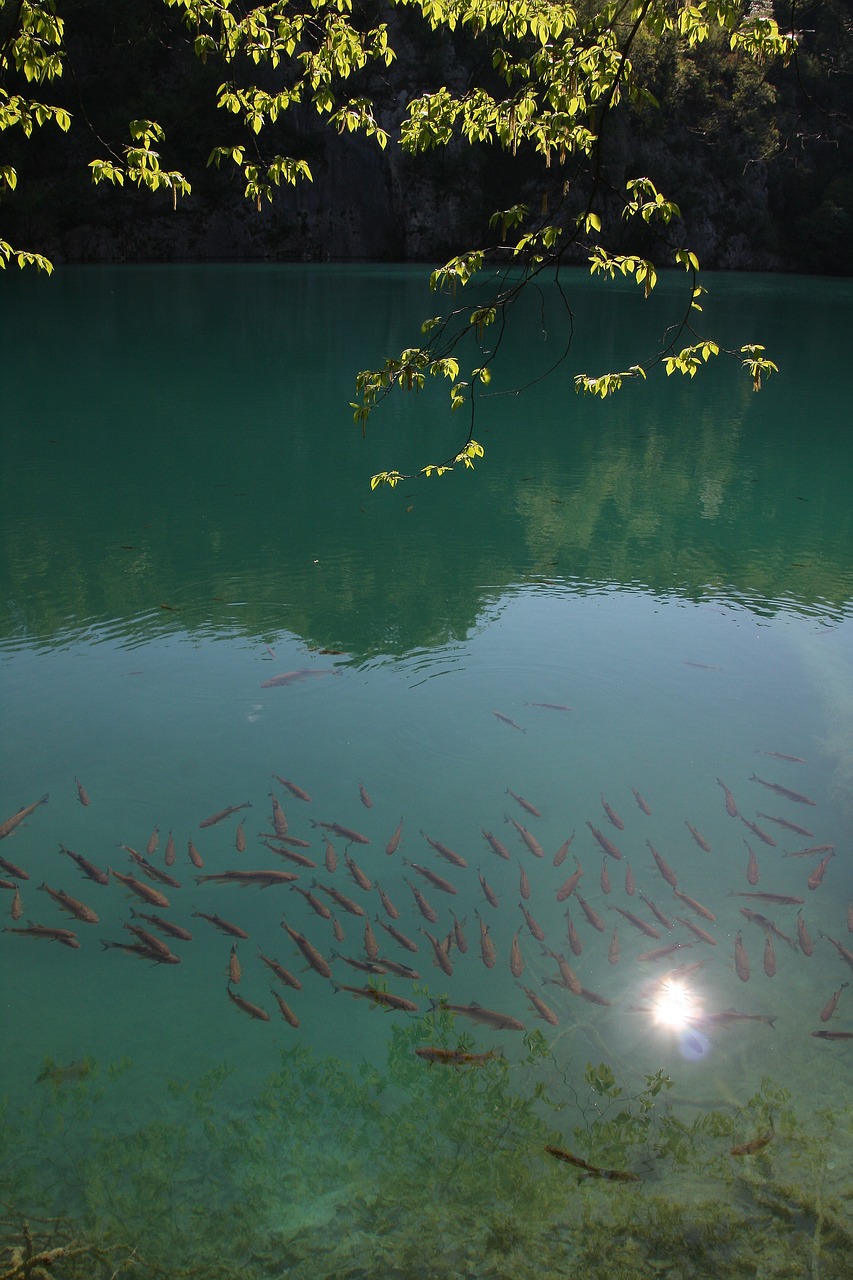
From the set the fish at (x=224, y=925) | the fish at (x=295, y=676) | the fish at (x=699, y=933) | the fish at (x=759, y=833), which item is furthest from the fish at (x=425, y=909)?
the fish at (x=295, y=676)

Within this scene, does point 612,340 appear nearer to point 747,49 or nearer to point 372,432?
point 372,432

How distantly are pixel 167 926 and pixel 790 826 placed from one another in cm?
334

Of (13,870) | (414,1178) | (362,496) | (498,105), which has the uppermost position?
(498,105)

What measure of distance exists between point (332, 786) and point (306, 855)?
69 cm

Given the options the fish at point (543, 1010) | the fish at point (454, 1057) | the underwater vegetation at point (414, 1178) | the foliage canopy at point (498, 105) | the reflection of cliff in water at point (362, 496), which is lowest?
the underwater vegetation at point (414, 1178)

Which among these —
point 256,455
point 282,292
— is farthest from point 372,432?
point 282,292

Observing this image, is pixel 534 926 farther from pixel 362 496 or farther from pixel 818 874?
pixel 362 496

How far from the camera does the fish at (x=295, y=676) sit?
682 cm

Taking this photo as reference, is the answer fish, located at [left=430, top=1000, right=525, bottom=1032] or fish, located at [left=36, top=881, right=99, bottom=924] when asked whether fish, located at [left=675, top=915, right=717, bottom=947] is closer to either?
fish, located at [left=430, top=1000, right=525, bottom=1032]

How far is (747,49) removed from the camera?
5340 millimetres

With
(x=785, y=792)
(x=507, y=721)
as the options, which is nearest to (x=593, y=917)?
(x=785, y=792)

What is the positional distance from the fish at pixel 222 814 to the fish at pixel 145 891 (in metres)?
0.57

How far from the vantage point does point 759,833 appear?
5.28 meters

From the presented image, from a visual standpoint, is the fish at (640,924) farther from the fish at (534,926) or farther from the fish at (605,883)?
the fish at (534,926)
